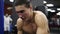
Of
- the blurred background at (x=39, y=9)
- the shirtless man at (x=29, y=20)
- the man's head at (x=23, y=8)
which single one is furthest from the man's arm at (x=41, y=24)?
the blurred background at (x=39, y=9)

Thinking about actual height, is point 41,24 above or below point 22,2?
below

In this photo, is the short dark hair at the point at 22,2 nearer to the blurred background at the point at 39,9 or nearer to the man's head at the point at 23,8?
the man's head at the point at 23,8

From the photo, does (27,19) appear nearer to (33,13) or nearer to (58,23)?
(33,13)

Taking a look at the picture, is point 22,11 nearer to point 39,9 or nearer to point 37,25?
point 37,25

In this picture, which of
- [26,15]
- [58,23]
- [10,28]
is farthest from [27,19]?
[58,23]

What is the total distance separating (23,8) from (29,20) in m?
0.17

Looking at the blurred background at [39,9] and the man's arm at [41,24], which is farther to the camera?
the blurred background at [39,9]

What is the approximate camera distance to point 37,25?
1.50 metres

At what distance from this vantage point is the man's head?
1.36 m

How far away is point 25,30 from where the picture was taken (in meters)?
1.65

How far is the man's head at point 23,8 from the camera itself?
53.6 inches

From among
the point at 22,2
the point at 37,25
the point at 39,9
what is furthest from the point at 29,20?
the point at 39,9

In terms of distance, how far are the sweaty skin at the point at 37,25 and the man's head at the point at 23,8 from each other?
12 cm

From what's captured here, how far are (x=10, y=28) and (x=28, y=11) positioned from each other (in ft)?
9.53
